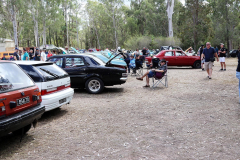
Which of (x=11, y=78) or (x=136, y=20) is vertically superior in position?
(x=136, y=20)

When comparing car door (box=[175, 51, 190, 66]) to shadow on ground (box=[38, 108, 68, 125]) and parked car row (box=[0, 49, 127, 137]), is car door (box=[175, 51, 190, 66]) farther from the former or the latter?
shadow on ground (box=[38, 108, 68, 125])

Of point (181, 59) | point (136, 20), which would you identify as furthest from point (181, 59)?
point (136, 20)

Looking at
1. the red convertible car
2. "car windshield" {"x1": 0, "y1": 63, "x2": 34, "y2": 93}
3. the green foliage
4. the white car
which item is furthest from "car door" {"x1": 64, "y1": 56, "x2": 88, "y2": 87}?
the green foliage

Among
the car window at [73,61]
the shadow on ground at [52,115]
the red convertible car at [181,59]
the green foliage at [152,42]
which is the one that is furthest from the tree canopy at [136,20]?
the shadow on ground at [52,115]

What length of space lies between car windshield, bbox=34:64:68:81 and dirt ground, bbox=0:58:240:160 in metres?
1.09

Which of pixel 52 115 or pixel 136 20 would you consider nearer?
pixel 52 115

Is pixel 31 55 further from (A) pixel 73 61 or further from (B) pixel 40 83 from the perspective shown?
(B) pixel 40 83

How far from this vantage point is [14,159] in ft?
12.8

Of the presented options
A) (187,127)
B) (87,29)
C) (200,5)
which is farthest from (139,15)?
(187,127)

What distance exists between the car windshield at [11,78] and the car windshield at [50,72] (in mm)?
1307

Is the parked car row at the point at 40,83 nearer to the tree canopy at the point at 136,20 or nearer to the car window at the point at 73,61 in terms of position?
the car window at the point at 73,61

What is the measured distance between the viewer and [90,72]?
364 inches

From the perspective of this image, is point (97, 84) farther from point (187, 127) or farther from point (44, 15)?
point (44, 15)

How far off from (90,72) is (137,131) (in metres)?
4.62
